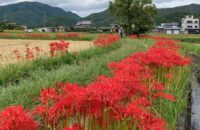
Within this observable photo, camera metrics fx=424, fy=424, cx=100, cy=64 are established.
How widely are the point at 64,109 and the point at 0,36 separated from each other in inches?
1941

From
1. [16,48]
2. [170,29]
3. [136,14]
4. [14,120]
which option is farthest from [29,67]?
[170,29]

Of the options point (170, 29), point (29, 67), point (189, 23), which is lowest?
point (170, 29)

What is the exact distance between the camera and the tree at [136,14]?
54.1 meters

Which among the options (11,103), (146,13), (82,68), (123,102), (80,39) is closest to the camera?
(123,102)

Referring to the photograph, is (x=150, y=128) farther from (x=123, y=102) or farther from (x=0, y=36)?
(x=0, y=36)

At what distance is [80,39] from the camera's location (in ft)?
162

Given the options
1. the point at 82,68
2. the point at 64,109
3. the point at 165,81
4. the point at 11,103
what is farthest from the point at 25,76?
the point at 64,109

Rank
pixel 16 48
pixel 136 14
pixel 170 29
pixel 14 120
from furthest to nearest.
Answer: pixel 170 29
pixel 136 14
pixel 16 48
pixel 14 120

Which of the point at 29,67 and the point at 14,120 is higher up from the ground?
the point at 14,120

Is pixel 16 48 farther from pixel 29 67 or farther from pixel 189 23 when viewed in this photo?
pixel 189 23

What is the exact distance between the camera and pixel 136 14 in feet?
179

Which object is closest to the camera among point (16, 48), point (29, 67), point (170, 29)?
point (29, 67)

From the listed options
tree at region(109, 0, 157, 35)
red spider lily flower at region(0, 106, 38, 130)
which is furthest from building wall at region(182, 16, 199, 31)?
red spider lily flower at region(0, 106, 38, 130)

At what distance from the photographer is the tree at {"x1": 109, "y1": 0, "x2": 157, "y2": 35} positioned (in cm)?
5411
